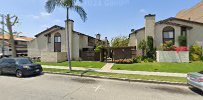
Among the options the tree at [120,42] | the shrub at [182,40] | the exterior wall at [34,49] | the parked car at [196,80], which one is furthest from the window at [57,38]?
the parked car at [196,80]

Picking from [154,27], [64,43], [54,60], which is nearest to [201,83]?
[154,27]

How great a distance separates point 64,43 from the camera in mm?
26344

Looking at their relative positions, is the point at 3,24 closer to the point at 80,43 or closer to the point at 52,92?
the point at 80,43

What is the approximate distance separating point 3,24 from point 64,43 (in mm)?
15372

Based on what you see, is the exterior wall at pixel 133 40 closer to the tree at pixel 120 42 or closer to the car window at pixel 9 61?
the tree at pixel 120 42

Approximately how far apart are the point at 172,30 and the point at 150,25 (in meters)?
3.04

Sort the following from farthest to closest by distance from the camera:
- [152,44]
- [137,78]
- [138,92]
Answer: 1. [152,44]
2. [137,78]
3. [138,92]

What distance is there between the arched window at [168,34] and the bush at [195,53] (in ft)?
8.65

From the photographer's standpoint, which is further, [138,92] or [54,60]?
[54,60]

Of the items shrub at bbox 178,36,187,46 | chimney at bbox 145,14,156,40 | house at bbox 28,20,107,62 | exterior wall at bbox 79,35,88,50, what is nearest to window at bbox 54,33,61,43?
house at bbox 28,20,107,62

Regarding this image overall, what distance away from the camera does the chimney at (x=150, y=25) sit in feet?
76.2

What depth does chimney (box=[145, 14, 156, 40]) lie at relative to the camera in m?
23.2

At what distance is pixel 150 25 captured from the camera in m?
23.3

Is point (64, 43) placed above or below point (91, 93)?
above
